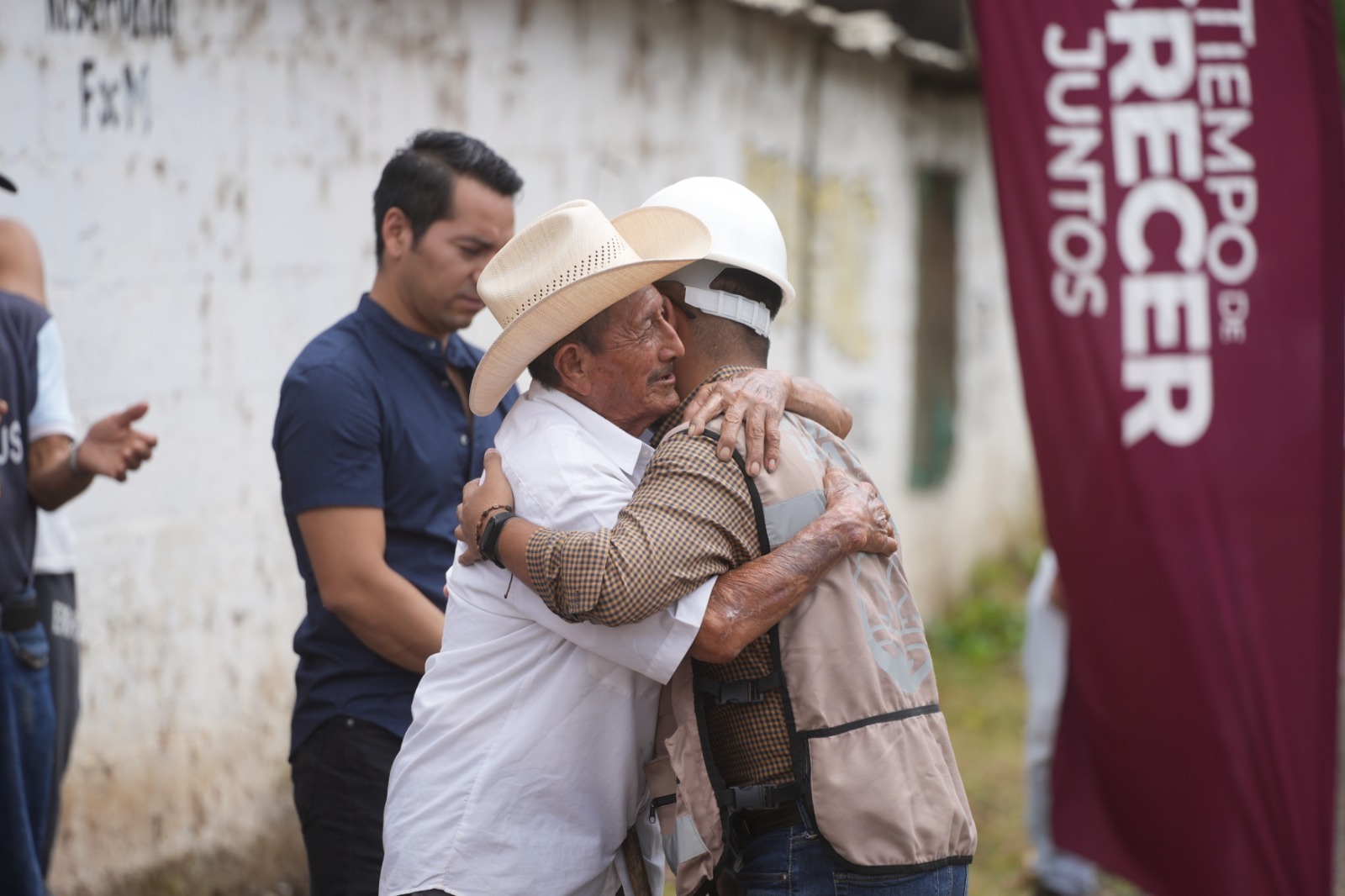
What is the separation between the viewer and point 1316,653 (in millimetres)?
4137

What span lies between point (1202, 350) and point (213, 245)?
3045 millimetres

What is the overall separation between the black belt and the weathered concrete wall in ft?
8.72

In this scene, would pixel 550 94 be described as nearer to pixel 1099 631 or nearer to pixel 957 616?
pixel 1099 631

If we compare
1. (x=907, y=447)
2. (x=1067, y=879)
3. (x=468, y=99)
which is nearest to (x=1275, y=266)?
(x=1067, y=879)

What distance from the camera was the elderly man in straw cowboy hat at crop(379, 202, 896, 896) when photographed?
235cm

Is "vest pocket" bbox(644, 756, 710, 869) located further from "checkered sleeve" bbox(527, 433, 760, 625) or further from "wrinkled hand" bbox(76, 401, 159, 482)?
"wrinkled hand" bbox(76, 401, 159, 482)

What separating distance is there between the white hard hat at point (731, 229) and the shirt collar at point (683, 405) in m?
0.16

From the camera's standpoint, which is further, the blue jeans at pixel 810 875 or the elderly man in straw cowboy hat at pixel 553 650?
the elderly man in straw cowboy hat at pixel 553 650

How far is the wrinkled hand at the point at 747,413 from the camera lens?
2275mm

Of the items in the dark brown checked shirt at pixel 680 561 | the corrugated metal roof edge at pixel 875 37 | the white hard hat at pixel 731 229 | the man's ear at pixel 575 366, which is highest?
the corrugated metal roof edge at pixel 875 37

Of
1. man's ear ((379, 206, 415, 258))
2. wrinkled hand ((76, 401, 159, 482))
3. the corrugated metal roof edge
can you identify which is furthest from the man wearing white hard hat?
the corrugated metal roof edge

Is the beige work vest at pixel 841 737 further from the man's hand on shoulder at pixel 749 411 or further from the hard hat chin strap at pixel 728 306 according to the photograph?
the hard hat chin strap at pixel 728 306

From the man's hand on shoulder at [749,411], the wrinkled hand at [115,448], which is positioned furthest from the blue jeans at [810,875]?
the wrinkled hand at [115,448]

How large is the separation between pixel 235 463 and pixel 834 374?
4.38 m
